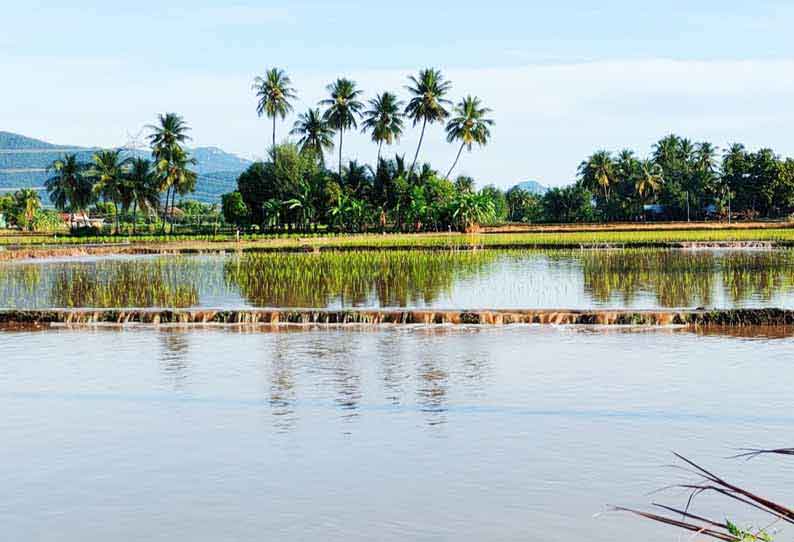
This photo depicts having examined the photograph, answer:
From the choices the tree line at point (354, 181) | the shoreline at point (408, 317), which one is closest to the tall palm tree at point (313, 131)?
the tree line at point (354, 181)

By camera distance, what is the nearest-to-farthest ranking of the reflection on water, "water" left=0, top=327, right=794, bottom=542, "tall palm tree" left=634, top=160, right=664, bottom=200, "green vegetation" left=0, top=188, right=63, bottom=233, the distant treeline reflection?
"water" left=0, top=327, right=794, bottom=542, the distant treeline reflection, the reflection on water, "tall palm tree" left=634, top=160, right=664, bottom=200, "green vegetation" left=0, top=188, right=63, bottom=233

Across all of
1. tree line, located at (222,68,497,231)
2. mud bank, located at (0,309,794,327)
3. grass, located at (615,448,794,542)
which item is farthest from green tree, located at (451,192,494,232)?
grass, located at (615,448,794,542)

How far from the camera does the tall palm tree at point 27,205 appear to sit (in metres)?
91.2

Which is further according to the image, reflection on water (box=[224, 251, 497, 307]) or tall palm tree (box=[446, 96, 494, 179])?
tall palm tree (box=[446, 96, 494, 179])

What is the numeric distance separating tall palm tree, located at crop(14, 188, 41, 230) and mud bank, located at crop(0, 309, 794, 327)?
76.3m

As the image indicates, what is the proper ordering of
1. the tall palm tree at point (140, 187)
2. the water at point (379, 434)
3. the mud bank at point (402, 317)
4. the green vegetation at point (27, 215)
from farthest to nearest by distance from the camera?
1. the green vegetation at point (27, 215)
2. the tall palm tree at point (140, 187)
3. the mud bank at point (402, 317)
4. the water at point (379, 434)

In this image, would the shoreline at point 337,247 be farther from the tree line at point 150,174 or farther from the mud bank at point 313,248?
the tree line at point 150,174

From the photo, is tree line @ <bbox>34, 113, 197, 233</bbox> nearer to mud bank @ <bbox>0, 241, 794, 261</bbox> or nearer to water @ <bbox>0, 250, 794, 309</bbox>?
mud bank @ <bbox>0, 241, 794, 261</bbox>

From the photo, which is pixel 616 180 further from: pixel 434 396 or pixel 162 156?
pixel 434 396

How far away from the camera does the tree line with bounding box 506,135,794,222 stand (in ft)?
255

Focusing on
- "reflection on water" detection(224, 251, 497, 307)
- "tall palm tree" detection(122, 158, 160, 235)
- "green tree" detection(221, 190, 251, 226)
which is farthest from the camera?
"green tree" detection(221, 190, 251, 226)

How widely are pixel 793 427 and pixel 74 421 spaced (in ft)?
23.3

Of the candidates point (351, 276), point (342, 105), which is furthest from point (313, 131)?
point (351, 276)

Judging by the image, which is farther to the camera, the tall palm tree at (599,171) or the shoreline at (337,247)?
the tall palm tree at (599,171)
